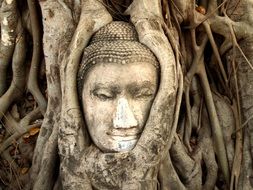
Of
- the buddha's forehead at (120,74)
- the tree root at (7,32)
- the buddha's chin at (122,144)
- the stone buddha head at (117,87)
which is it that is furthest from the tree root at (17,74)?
the buddha's chin at (122,144)

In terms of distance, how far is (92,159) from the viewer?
303 cm

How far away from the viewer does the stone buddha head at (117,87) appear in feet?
9.70

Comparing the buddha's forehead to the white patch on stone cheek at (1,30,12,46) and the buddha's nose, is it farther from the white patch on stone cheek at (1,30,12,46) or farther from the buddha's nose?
the white patch on stone cheek at (1,30,12,46)

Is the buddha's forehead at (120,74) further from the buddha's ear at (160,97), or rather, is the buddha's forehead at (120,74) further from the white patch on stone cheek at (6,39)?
the white patch on stone cheek at (6,39)

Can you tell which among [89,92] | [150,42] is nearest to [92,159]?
[89,92]

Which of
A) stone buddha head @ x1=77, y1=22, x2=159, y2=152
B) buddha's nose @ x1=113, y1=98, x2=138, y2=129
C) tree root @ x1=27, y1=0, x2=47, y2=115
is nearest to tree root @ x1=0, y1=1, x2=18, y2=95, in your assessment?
tree root @ x1=27, y1=0, x2=47, y2=115

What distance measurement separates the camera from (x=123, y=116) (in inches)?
116

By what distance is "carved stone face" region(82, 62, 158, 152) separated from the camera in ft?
9.70

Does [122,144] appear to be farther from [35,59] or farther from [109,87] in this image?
[35,59]

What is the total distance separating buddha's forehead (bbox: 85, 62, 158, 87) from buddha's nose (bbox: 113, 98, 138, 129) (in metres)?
0.12

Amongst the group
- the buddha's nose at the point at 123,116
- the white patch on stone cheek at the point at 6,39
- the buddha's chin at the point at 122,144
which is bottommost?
the buddha's chin at the point at 122,144

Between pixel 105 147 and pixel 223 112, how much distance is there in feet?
3.48

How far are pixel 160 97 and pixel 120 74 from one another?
275mm

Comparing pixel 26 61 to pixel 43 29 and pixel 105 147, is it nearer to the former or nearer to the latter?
pixel 43 29
